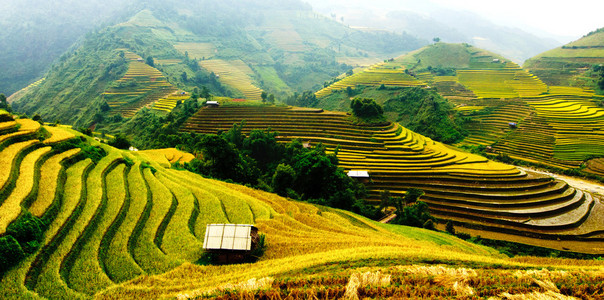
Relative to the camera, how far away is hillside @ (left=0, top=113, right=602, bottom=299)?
7.88 metres

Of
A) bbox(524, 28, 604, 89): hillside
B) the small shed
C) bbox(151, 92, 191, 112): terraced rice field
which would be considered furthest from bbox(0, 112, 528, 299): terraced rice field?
bbox(524, 28, 604, 89): hillside

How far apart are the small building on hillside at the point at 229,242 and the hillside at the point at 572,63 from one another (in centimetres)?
7680

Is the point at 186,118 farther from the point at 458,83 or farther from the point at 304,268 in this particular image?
the point at 458,83

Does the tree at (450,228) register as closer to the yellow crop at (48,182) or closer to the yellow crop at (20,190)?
the yellow crop at (48,182)

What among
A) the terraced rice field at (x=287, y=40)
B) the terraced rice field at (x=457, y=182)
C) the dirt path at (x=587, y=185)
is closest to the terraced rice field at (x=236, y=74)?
the terraced rice field at (x=457, y=182)

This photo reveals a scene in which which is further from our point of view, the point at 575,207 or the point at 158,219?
the point at 575,207

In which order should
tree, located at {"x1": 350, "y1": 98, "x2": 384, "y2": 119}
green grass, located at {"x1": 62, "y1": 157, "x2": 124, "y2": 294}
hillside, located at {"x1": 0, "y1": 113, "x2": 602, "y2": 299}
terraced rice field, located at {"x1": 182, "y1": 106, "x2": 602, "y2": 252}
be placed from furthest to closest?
tree, located at {"x1": 350, "y1": 98, "x2": 384, "y2": 119} → terraced rice field, located at {"x1": 182, "y1": 106, "x2": 602, "y2": 252} → green grass, located at {"x1": 62, "y1": 157, "x2": 124, "y2": 294} → hillside, located at {"x1": 0, "y1": 113, "x2": 602, "y2": 299}

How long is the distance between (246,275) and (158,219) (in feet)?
20.4

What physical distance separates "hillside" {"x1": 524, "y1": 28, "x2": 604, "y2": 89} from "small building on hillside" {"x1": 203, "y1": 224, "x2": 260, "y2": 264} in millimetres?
76802

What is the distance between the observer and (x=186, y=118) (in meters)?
46.0

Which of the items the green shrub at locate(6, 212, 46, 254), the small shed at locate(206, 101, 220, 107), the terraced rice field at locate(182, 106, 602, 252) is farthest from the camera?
the small shed at locate(206, 101, 220, 107)

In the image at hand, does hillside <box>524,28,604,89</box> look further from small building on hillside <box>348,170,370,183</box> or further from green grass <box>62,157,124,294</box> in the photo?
green grass <box>62,157,124,294</box>

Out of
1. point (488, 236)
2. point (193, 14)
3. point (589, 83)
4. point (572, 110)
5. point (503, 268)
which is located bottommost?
point (488, 236)

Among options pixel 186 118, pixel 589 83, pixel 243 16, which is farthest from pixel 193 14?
pixel 589 83
